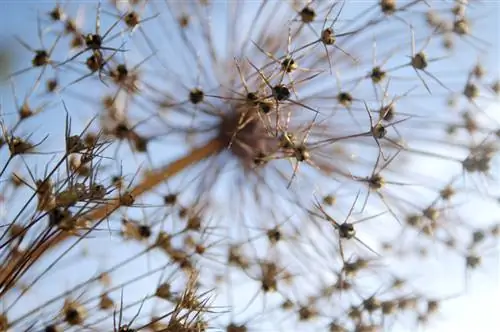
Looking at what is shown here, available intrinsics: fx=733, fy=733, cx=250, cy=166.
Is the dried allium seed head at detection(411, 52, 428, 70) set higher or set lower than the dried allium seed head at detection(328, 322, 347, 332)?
higher

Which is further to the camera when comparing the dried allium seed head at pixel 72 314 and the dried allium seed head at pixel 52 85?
the dried allium seed head at pixel 52 85

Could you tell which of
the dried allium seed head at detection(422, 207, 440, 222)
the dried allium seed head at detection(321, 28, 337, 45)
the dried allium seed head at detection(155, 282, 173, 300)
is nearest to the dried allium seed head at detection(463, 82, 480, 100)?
the dried allium seed head at detection(422, 207, 440, 222)

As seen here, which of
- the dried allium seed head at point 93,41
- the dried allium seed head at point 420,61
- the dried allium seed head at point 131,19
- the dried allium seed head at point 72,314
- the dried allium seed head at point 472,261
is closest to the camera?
the dried allium seed head at point 72,314

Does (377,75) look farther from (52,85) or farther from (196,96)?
(52,85)

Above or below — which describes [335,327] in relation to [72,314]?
above

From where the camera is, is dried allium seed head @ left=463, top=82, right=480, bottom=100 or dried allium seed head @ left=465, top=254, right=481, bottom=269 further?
dried allium seed head @ left=465, top=254, right=481, bottom=269

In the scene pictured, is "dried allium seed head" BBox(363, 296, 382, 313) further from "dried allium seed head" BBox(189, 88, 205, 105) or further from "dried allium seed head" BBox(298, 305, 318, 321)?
"dried allium seed head" BBox(189, 88, 205, 105)

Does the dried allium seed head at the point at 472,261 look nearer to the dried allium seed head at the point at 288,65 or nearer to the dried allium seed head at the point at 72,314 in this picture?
the dried allium seed head at the point at 288,65

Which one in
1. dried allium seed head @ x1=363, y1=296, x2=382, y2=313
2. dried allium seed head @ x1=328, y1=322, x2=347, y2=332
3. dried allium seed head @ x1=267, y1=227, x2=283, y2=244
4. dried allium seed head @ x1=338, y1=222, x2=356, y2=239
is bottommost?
dried allium seed head @ x1=328, y1=322, x2=347, y2=332

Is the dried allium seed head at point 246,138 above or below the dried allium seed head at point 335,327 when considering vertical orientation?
above

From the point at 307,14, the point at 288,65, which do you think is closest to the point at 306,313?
the point at 288,65

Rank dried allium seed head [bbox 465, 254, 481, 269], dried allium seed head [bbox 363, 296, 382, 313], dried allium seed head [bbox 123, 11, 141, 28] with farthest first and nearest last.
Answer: dried allium seed head [bbox 465, 254, 481, 269] → dried allium seed head [bbox 363, 296, 382, 313] → dried allium seed head [bbox 123, 11, 141, 28]

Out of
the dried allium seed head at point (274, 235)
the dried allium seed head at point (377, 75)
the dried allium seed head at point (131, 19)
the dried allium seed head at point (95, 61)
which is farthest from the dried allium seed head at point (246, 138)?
the dried allium seed head at point (95, 61)
